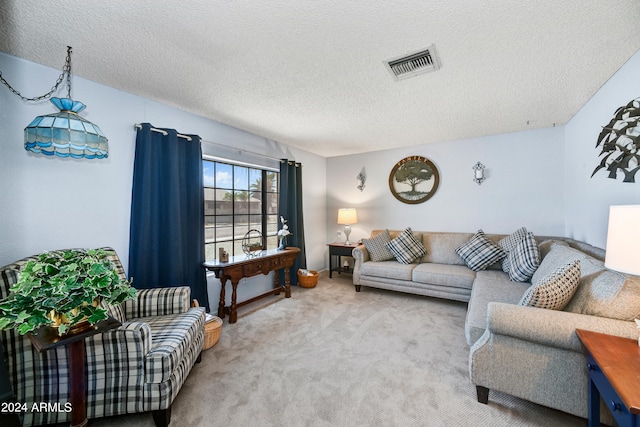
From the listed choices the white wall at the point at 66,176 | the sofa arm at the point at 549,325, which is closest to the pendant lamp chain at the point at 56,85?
the white wall at the point at 66,176

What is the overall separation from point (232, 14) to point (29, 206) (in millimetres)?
1955

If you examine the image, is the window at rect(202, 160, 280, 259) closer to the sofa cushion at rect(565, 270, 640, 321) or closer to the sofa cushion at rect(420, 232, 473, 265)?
the sofa cushion at rect(420, 232, 473, 265)

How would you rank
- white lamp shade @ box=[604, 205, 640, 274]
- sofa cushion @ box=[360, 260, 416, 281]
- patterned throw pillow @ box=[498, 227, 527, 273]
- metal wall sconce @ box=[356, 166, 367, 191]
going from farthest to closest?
1. metal wall sconce @ box=[356, 166, 367, 191]
2. sofa cushion @ box=[360, 260, 416, 281]
3. patterned throw pillow @ box=[498, 227, 527, 273]
4. white lamp shade @ box=[604, 205, 640, 274]

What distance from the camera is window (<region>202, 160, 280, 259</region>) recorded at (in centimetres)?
315

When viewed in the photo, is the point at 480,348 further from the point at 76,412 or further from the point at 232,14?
the point at 232,14

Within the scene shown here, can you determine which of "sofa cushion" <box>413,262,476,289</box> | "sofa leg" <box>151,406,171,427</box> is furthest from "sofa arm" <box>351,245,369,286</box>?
"sofa leg" <box>151,406,171,427</box>

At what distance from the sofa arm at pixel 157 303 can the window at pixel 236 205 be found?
3.66ft

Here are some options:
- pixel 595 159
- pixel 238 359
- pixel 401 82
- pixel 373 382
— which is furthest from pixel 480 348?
pixel 595 159

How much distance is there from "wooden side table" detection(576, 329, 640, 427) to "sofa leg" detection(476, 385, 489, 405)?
0.46 m

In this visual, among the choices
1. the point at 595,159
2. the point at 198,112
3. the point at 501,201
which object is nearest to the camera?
the point at 595,159

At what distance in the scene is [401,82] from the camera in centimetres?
215

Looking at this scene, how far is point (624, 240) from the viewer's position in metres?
1.12

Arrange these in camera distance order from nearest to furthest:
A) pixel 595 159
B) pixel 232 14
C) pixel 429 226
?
pixel 232 14 → pixel 595 159 → pixel 429 226

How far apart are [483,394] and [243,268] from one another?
2353mm
